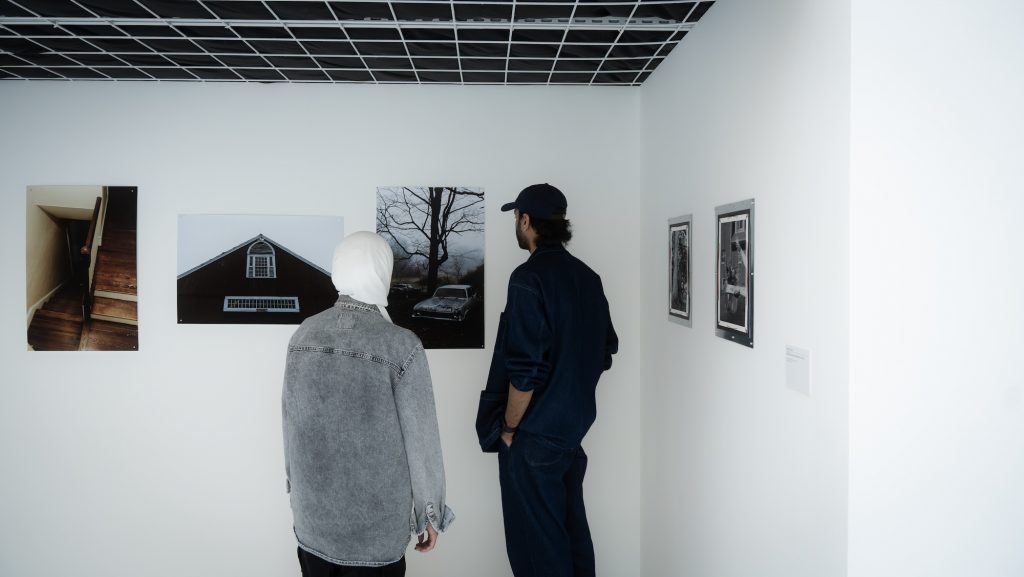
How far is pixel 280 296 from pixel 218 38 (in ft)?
4.00

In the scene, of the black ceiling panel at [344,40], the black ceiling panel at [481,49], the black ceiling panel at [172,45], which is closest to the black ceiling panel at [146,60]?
the black ceiling panel at [344,40]

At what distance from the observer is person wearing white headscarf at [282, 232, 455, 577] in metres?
1.72

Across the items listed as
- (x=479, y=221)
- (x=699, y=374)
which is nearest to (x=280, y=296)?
(x=479, y=221)

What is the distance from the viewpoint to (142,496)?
311cm

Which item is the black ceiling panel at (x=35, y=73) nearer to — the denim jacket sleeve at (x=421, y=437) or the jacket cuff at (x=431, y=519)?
the denim jacket sleeve at (x=421, y=437)

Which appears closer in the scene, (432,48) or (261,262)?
(432,48)

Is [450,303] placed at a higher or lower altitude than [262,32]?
lower

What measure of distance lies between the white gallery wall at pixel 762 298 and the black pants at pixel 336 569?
42.1 inches

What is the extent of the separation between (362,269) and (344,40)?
3.86 ft

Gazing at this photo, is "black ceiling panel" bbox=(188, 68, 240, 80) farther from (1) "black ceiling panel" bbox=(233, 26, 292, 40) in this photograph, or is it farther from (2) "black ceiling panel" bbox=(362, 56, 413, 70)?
(2) "black ceiling panel" bbox=(362, 56, 413, 70)

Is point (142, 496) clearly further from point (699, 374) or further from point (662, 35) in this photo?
point (662, 35)

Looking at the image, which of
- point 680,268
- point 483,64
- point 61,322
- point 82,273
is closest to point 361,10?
point 483,64

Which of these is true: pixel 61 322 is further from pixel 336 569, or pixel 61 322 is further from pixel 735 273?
pixel 735 273

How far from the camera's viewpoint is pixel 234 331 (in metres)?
3.09
